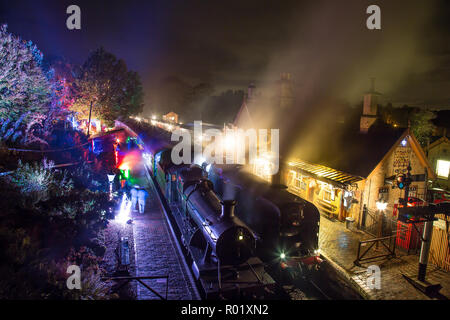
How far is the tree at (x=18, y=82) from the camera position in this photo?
1534 centimetres

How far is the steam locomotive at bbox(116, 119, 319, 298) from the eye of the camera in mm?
7746

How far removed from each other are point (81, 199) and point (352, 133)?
1806 centimetres

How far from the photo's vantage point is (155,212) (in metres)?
15.4

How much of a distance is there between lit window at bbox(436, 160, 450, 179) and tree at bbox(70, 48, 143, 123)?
131 feet

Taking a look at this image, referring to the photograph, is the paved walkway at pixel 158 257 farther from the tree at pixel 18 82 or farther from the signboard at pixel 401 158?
the signboard at pixel 401 158

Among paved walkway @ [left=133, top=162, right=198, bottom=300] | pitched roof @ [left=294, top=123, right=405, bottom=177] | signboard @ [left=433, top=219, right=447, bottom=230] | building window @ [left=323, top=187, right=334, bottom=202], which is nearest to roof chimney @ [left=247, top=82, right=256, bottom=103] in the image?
pitched roof @ [left=294, top=123, right=405, bottom=177]

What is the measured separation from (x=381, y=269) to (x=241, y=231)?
7378 mm

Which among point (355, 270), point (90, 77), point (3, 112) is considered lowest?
point (355, 270)

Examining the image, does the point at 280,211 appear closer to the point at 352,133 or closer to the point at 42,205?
the point at 42,205

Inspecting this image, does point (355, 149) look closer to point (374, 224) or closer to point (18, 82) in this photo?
point (374, 224)

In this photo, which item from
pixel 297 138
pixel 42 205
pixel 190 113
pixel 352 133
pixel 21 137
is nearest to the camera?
pixel 42 205

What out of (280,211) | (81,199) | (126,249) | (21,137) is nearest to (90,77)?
(21,137)

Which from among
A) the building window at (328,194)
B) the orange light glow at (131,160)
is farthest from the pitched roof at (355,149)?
the orange light glow at (131,160)

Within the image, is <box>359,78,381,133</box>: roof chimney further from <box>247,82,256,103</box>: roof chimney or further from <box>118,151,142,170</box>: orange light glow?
<box>118,151,142,170</box>: orange light glow
